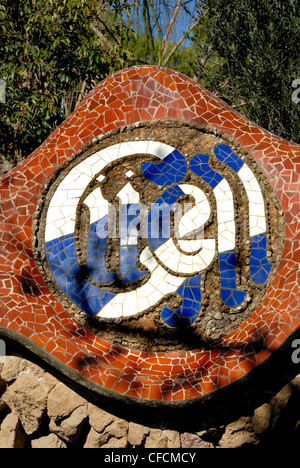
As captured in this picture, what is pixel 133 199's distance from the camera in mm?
4379

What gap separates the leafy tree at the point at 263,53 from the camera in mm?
6754

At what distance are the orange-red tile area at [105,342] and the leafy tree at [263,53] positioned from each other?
2.41m

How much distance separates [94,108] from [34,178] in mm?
964

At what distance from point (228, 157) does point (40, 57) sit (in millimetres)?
3382

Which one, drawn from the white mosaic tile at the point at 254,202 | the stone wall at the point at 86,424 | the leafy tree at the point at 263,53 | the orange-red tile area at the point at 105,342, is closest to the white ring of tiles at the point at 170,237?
the white mosaic tile at the point at 254,202

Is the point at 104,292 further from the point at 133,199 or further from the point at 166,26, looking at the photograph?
the point at 166,26

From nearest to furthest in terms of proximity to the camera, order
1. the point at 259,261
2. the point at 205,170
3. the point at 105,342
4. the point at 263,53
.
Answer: the point at 105,342, the point at 259,261, the point at 205,170, the point at 263,53

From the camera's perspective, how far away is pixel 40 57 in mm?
6484

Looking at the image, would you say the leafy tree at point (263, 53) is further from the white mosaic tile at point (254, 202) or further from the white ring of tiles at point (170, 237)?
the white ring of tiles at point (170, 237)

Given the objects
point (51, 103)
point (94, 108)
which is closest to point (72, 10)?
point (51, 103)

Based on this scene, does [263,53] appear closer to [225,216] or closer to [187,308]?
[225,216]

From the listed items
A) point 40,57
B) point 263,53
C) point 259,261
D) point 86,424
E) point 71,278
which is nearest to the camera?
point 86,424

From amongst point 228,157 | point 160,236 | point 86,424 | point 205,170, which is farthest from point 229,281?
point 86,424

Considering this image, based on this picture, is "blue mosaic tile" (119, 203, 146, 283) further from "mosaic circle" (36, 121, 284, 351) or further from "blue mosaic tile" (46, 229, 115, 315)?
"blue mosaic tile" (46, 229, 115, 315)
